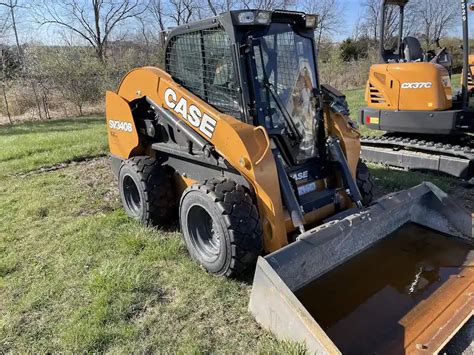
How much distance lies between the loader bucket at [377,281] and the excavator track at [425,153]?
218cm

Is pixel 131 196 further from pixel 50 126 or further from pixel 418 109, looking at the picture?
pixel 50 126

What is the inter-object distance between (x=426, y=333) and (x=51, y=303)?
2.73m

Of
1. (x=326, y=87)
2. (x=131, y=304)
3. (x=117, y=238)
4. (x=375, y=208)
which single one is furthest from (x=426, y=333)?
(x=117, y=238)

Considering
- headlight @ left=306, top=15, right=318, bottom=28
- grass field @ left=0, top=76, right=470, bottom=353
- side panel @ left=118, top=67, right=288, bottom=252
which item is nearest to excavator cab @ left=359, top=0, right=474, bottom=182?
grass field @ left=0, top=76, right=470, bottom=353

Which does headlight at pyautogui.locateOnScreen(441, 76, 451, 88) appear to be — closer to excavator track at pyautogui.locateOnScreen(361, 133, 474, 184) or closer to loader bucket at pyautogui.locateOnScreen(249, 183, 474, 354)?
excavator track at pyautogui.locateOnScreen(361, 133, 474, 184)

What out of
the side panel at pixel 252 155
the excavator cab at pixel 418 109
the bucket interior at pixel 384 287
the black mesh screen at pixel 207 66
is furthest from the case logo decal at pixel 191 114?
the excavator cab at pixel 418 109

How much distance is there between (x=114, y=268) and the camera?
3.65m

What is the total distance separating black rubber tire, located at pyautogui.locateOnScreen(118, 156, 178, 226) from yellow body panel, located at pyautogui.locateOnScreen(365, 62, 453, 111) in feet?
12.7

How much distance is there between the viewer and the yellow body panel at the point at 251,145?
3.25 m

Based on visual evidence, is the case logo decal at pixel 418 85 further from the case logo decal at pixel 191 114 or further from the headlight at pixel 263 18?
the case logo decal at pixel 191 114

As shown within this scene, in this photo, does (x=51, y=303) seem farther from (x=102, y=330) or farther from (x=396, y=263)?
(x=396, y=263)

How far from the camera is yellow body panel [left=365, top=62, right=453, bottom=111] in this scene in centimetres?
595

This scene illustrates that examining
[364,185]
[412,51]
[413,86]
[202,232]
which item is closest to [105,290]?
[202,232]

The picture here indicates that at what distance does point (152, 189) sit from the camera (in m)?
4.27
